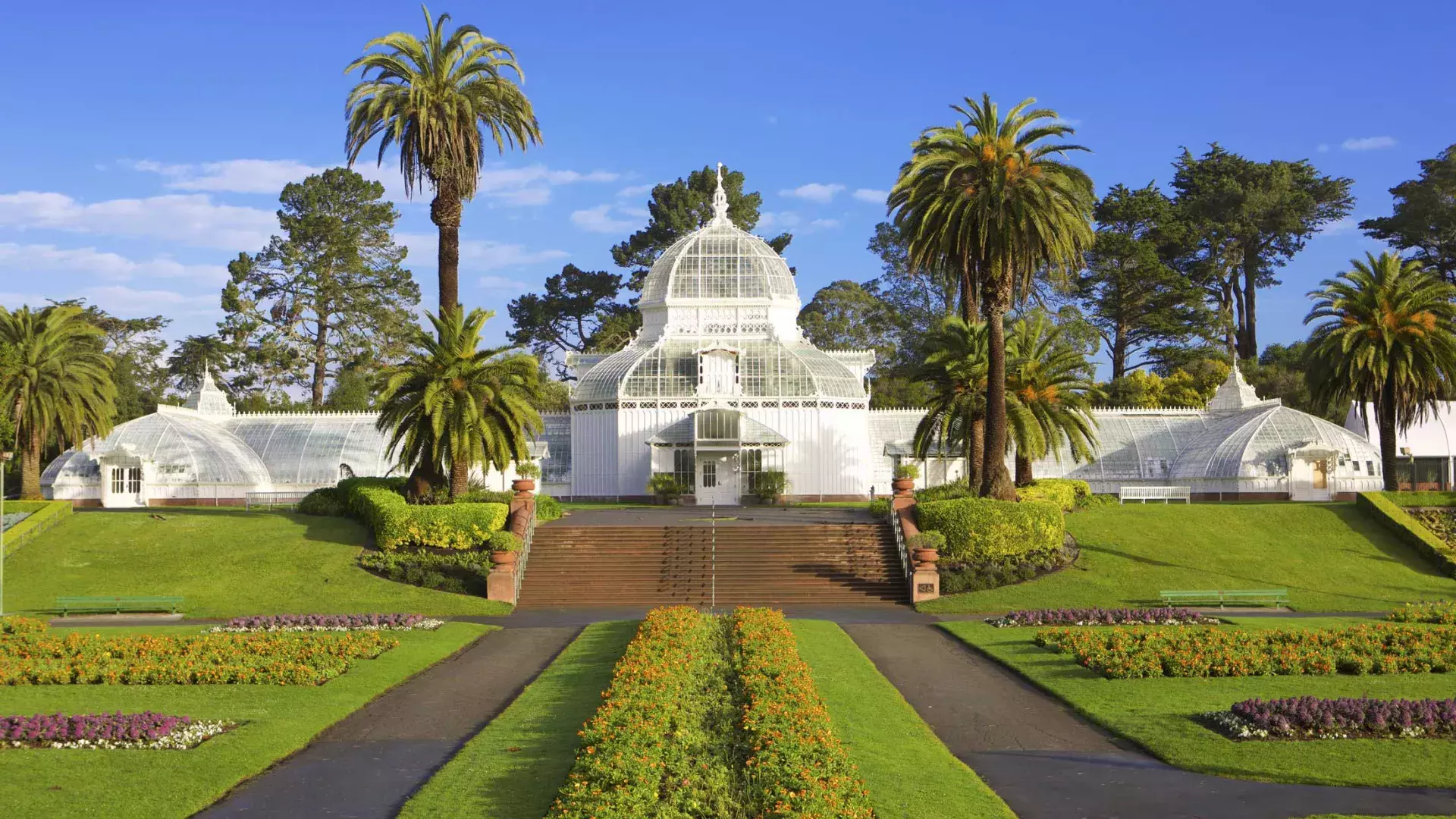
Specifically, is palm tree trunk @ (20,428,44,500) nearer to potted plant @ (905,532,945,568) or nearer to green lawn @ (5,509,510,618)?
green lawn @ (5,509,510,618)

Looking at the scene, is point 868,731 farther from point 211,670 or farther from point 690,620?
point 211,670

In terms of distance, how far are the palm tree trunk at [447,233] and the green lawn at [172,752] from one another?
20.7m

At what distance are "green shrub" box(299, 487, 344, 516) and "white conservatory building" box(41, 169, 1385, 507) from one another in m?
12.4

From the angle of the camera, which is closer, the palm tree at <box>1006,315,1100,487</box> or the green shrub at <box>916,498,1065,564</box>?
the green shrub at <box>916,498,1065,564</box>

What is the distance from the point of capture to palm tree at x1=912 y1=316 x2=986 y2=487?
4475cm

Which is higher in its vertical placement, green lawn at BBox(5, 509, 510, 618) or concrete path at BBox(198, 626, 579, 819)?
green lawn at BBox(5, 509, 510, 618)

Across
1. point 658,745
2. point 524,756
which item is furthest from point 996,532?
point 658,745

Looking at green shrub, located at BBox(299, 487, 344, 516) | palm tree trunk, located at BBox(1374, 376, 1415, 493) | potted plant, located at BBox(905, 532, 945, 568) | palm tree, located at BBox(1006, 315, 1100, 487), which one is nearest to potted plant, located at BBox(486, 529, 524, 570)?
green shrub, located at BBox(299, 487, 344, 516)

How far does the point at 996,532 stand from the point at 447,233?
21533mm

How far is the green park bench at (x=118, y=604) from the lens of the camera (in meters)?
34.5

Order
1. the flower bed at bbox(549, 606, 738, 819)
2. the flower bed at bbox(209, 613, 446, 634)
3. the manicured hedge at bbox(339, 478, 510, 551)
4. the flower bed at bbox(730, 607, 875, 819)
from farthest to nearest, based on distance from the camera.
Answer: the manicured hedge at bbox(339, 478, 510, 551)
the flower bed at bbox(209, 613, 446, 634)
the flower bed at bbox(549, 606, 738, 819)
the flower bed at bbox(730, 607, 875, 819)

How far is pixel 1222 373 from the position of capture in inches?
3194

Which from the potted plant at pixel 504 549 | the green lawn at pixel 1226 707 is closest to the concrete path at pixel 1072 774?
the green lawn at pixel 1226 707

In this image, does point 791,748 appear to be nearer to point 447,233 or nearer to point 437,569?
point 437,569
